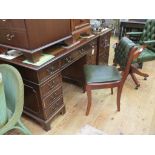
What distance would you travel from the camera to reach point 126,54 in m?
1.74

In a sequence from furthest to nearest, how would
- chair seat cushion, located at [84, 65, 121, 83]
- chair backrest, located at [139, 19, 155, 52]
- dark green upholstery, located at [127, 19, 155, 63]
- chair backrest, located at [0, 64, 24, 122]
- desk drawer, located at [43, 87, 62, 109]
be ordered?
chair backrest, located at [139, 19, 155, 52]
dark green upholstery, located at [127, 19, 155, 63]
chair seat cushion, located at [84, 65, 121, 83]
desk drawer, located at [43, 87, 62, 109]
chair backrest, located at [0, 64, 24, 122]

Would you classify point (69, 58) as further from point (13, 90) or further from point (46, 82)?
point (13, 90)

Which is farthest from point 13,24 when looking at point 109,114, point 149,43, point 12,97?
point 149,43

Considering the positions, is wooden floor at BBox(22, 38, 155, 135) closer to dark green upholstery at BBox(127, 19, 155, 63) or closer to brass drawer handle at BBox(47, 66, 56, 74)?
dark green upholstery at BBox(127, 19, 155, 63)

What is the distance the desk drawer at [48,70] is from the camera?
1.41m

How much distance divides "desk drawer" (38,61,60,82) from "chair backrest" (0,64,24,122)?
253mm

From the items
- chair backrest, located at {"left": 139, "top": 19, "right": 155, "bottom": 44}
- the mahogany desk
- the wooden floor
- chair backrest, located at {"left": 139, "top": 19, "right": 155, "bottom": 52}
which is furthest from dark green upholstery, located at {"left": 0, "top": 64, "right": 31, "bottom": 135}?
chair backrest, located at {"left": 139, "top": 19, "right": 155, "bottom": 44}

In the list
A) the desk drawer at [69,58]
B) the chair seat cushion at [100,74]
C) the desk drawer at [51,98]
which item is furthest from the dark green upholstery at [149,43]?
the desk drawer at [51,98]

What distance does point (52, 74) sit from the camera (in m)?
1.54

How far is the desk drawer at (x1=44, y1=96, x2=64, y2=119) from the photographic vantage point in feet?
5.40

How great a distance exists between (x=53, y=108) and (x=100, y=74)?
2.04 ft

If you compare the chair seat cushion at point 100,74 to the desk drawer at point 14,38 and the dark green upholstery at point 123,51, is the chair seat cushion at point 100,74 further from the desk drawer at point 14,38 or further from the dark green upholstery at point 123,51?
the desk drawer at point 14,38

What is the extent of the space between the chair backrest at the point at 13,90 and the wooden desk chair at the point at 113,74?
2.61 feet
